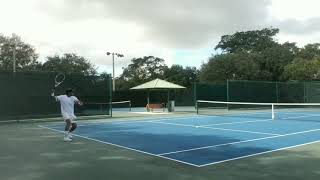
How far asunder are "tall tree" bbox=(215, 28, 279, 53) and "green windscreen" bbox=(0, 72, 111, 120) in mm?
56610

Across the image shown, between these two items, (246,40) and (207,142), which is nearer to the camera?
(207,142)

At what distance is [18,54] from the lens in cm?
6391

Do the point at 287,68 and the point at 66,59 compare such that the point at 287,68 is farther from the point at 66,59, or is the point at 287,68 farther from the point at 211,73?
the point at 66,59

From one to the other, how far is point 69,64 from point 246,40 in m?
33.8

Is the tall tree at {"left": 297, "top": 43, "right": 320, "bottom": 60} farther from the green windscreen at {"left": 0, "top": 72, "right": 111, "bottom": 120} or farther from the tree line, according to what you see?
the green windscreen at {"left": 0, "top": 72, "right": 111, "bottom": 120}

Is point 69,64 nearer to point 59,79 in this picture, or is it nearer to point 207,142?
point 59,79

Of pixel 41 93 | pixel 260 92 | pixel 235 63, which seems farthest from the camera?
pixel 235 63

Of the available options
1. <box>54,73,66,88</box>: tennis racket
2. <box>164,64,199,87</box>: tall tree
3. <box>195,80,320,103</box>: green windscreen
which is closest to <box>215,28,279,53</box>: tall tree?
<box>164,64,199,87</box>: tall tree

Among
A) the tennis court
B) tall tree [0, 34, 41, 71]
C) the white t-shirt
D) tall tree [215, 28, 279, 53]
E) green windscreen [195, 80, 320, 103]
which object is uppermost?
tall tree [215, 28, 279, 53]

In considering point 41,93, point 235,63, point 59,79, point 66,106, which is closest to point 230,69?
point 235,63

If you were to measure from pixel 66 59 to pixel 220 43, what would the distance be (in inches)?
1249

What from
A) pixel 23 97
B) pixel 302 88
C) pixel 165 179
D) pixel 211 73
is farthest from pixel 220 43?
pixel 165 179

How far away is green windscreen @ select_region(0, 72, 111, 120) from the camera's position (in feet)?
75.7

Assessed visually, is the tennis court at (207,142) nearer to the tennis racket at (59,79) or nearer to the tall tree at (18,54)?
the tennis racket at (59,79)
